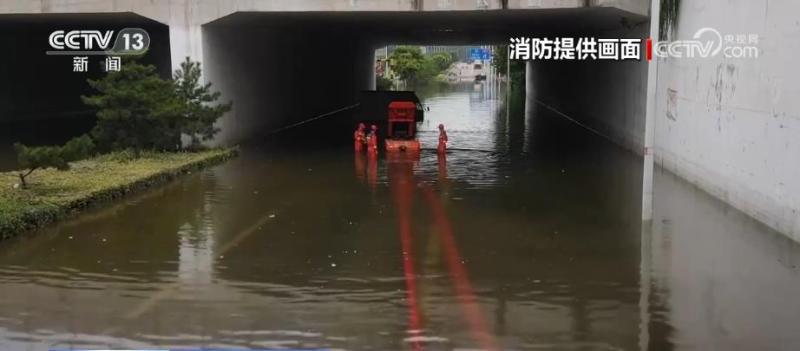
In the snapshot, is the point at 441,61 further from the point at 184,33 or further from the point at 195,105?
the point at 195,105

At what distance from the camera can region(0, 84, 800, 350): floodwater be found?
240 inches

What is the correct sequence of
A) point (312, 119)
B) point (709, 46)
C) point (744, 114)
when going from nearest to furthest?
1. point (744, 114)
2. point (709, 46)
3. point (312, 119)

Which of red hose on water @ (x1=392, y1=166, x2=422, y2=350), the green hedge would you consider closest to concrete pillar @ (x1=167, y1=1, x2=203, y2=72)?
the green hedge

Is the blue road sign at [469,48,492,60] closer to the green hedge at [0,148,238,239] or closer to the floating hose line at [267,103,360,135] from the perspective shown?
the floating hose line at [267,103,360,135]

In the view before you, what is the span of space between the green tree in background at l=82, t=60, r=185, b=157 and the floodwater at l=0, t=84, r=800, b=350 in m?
2.59

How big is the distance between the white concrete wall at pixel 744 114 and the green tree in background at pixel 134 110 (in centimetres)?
1007

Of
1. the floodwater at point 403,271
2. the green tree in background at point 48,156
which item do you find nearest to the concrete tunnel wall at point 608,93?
the floodwater at point 403,271

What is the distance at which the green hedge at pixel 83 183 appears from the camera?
9.71m

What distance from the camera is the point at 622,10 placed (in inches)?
638

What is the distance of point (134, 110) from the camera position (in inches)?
608

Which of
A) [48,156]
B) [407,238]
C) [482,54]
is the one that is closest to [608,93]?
[407,238]

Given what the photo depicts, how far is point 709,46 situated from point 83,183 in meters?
10.4

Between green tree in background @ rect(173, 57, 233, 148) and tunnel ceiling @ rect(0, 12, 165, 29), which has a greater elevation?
tunnel ceiling @ rect(0, 12, 165, 29)

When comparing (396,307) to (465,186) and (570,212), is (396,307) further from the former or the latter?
(465,186)
